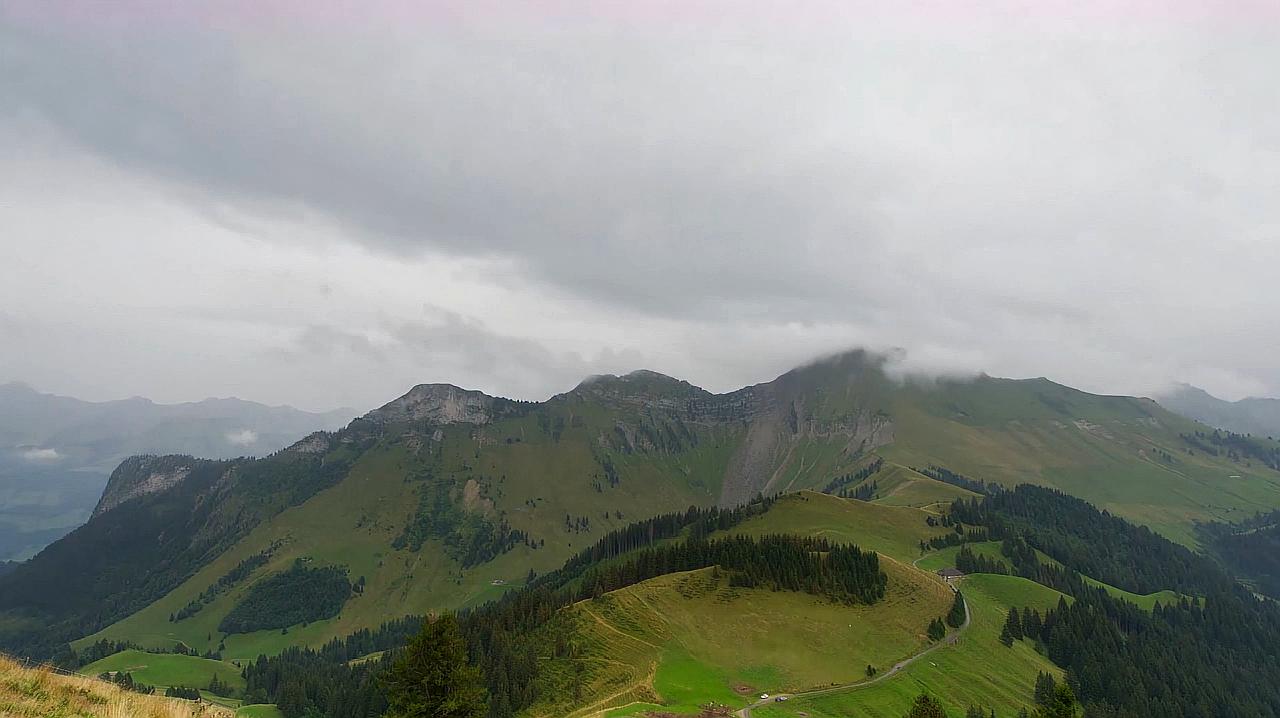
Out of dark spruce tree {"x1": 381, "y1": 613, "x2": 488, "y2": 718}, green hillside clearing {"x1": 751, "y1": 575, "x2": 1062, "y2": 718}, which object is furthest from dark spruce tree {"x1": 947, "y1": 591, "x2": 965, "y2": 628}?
dark spruce tree {"x1": 381, "y1": 613, "x2": 488, "y2": 718}

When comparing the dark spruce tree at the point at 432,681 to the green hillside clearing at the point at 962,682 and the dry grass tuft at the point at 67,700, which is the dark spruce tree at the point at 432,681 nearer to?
the dry grass tuft at the point at 67,700

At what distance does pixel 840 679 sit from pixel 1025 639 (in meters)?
76.5

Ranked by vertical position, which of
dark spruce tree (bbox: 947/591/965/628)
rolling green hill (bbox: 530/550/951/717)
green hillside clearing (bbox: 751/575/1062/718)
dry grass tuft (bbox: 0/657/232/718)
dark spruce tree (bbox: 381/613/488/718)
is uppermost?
dry grass tuft (bbox: 0/657/232/718)

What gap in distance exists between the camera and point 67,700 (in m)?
16.4

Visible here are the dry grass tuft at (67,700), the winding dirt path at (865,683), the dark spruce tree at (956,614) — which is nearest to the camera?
the dry grass tuft at (67,700)

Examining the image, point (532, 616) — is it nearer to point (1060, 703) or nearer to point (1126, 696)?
point (1060, 703)

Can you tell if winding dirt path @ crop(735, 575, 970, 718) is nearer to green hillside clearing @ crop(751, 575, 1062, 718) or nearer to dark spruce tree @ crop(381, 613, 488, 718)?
green hillside clearing @ crop(751, 575, 1062, 718)

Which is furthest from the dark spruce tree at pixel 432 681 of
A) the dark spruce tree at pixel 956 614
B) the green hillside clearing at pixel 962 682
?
the dark spruce tree at pixel 956 614

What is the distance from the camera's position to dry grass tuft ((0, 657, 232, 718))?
50.6 ft

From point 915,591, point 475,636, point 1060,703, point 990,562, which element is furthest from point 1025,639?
point 475,636

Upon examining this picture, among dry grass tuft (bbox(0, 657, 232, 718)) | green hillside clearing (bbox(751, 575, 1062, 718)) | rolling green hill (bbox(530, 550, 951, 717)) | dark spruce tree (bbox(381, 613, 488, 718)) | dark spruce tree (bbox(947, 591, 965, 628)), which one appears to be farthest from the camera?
dark spruce tree (bbox(947, 591, 965, 628))

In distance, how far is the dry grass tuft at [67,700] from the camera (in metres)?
15.4

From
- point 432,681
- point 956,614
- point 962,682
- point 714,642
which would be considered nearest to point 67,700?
point 432,681

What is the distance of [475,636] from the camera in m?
107
